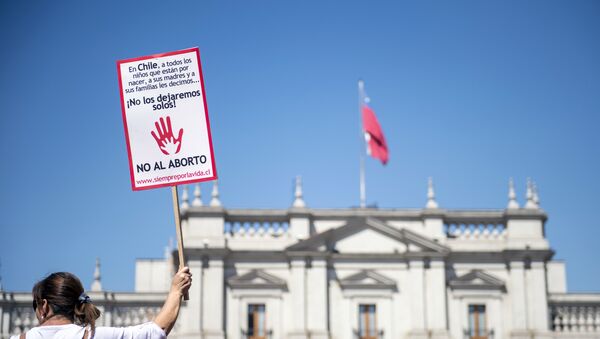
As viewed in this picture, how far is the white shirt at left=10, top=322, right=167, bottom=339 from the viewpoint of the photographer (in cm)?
586

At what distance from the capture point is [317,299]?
3791 cm

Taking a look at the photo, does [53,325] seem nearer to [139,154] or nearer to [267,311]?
[139,154]

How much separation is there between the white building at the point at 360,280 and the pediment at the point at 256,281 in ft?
0.12

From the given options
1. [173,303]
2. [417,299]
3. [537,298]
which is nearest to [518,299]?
[537,298]

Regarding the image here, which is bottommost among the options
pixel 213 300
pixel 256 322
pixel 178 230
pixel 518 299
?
pixel 256 322

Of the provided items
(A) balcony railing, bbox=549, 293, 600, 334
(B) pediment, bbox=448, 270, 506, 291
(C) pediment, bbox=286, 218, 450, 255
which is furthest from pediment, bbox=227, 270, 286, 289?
(A) balcony railing, bbox=549, 293, 600, 334

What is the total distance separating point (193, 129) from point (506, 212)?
3190cm

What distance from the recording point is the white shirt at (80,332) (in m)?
Answer: 5.86

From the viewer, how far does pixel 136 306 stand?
1524 inches

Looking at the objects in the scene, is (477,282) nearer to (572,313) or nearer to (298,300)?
(572,313)

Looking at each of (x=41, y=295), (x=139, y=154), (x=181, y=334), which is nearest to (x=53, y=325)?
(x=41, y=295)

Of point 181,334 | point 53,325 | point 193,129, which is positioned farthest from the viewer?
point 181,334

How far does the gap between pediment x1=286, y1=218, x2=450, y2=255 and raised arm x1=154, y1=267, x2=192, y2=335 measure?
31.5 metres

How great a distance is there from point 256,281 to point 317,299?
236 cm
